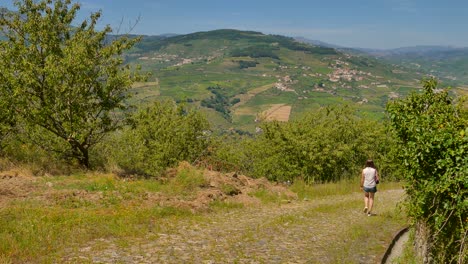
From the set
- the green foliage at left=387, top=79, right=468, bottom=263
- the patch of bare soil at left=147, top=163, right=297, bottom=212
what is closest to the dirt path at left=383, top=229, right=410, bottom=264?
the green foliage at left=387, top=79, right=468, bottom=263

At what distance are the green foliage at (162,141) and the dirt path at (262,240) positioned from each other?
60.7 feet

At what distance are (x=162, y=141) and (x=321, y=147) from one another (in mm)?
15215

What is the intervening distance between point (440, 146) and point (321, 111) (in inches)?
1191

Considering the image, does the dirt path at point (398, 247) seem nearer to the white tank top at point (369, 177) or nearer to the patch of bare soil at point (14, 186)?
the white tank top at point (369, 177)

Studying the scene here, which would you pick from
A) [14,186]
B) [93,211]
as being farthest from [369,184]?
[14,186]

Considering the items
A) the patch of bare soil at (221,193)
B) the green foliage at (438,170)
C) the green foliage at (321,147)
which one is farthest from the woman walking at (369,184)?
the green foliage at (321,147)

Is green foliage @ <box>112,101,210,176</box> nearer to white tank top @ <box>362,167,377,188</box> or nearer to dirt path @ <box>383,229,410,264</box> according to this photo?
white tank top @ <box>362,167,377,188</box>

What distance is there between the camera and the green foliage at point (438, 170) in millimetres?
9992

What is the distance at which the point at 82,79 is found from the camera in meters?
21.1

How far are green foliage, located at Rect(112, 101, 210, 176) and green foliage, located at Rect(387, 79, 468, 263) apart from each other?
25.5 metres

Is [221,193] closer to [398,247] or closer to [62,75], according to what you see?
[398,247]

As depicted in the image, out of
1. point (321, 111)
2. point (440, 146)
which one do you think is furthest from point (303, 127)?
point (440, 146)

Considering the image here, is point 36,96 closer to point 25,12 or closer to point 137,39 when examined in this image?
point 25,12

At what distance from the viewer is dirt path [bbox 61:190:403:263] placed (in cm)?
1152
